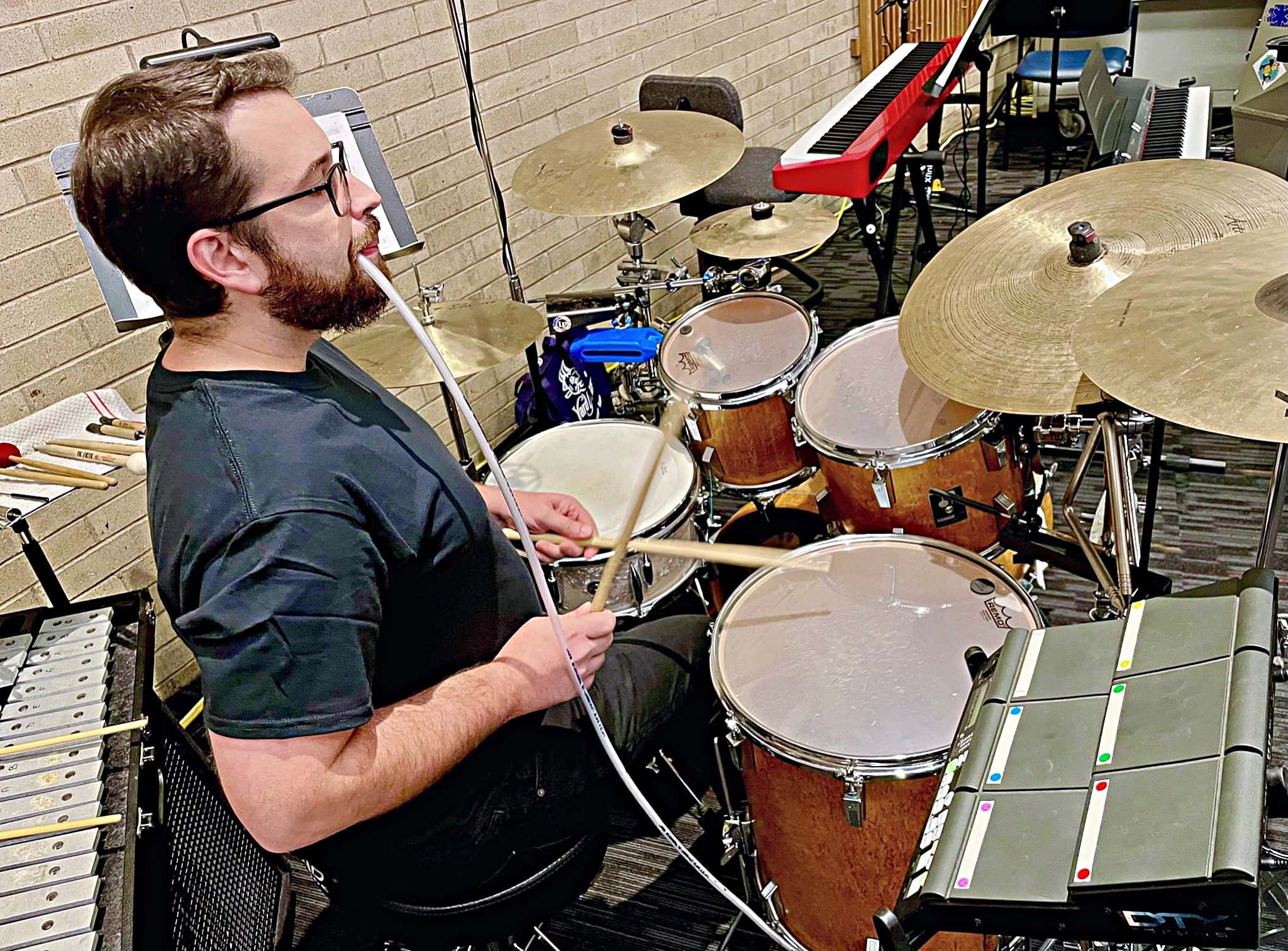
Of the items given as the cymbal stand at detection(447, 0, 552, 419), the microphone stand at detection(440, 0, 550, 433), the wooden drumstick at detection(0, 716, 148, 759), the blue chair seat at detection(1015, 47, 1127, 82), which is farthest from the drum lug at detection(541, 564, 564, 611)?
the blue chair seat at detection(1015, 47, 1127, 82)

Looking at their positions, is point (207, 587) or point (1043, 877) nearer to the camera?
point (1043, 877)

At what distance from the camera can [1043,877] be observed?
801 millimetres

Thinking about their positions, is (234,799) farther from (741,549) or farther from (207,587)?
(741,549)

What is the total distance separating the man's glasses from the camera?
41.3 inches

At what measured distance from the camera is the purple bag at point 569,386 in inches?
121

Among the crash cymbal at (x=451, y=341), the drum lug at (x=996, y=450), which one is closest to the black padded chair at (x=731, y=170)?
the crash cymbal at (x=451, y=341)

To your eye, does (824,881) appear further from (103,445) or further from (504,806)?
(103,445)

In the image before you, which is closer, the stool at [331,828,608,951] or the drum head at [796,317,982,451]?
the stool at [331,828,608,951]

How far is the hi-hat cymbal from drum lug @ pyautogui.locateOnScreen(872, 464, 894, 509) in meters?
1.03

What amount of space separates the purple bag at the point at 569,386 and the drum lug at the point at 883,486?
133cm

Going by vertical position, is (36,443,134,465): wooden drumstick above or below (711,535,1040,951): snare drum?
above

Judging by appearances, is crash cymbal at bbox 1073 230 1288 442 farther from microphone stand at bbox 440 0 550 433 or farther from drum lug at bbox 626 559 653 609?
microphone stand at bbox 440 0 550 433

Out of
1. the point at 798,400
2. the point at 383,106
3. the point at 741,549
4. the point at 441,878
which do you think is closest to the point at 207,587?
the point at 441,878

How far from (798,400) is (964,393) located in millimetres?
673
